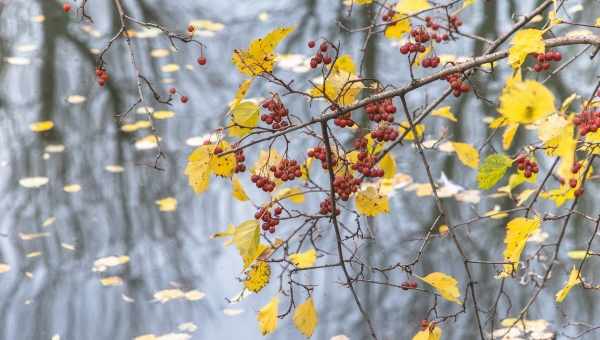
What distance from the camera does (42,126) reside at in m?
4.62

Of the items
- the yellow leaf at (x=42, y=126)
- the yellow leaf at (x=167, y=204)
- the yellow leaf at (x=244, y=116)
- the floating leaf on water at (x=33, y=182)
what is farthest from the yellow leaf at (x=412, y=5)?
the yellow leaf at (x=42, y=126)

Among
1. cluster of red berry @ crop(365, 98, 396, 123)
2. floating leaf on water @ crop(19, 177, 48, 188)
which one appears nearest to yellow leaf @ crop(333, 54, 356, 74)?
cluster of red berry @ crop(365, 98, 396, 123)

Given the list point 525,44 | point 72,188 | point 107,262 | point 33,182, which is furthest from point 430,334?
point 33,182

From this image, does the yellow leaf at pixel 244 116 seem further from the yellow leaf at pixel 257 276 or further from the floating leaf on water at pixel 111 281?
the floating leaf on water at pixel 111 281

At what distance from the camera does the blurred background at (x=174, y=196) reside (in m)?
3.29

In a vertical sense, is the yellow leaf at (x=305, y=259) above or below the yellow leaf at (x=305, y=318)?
above

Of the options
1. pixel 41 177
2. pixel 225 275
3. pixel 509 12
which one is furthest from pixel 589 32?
pixel 41 177

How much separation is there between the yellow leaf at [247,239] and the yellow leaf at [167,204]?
2.48 meters

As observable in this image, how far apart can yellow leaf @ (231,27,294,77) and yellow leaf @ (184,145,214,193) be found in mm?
159

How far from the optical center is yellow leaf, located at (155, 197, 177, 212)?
396 cm

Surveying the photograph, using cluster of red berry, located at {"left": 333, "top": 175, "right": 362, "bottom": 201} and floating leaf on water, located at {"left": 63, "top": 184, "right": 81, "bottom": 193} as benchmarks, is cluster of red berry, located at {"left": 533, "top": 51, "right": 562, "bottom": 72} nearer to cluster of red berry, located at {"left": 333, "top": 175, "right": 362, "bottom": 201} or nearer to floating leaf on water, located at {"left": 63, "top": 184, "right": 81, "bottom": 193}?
cluster of red berry, located at {"left": 333, "top": 175, "right": 362, "bottom": 201}

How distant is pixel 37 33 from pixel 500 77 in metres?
2.96

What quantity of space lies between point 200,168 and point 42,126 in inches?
131

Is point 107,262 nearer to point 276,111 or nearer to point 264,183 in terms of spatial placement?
point 264,183
